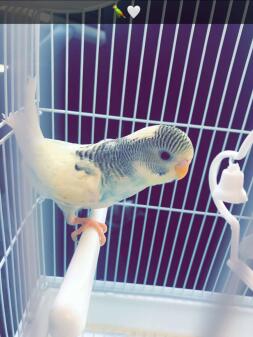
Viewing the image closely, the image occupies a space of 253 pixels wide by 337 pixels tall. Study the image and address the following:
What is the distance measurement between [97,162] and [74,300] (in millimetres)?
154

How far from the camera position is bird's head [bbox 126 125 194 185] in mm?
393

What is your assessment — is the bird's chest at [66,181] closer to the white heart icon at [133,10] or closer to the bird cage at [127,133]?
the bird cage at [127,133]

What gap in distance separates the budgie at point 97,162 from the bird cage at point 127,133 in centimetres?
4

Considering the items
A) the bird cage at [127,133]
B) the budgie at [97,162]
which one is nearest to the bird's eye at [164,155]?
the budgie at [97,162]

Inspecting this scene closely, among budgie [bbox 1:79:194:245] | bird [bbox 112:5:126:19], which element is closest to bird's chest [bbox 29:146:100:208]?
budgie [bbox 1:79:194:245]

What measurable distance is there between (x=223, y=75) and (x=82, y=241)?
31 cm

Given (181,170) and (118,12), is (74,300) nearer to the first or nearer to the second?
(181,170)

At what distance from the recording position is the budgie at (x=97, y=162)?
0.40 metres

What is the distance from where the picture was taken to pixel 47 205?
64cm

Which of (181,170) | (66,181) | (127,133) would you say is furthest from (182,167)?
(127,133)

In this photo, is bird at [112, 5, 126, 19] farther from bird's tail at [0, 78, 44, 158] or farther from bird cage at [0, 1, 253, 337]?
bird's tail at [0, 78, 44, 158]

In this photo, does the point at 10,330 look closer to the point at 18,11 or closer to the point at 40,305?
the point at 40,305

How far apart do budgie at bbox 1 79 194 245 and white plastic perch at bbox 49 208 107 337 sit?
7cm

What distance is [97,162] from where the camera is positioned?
428 mm
